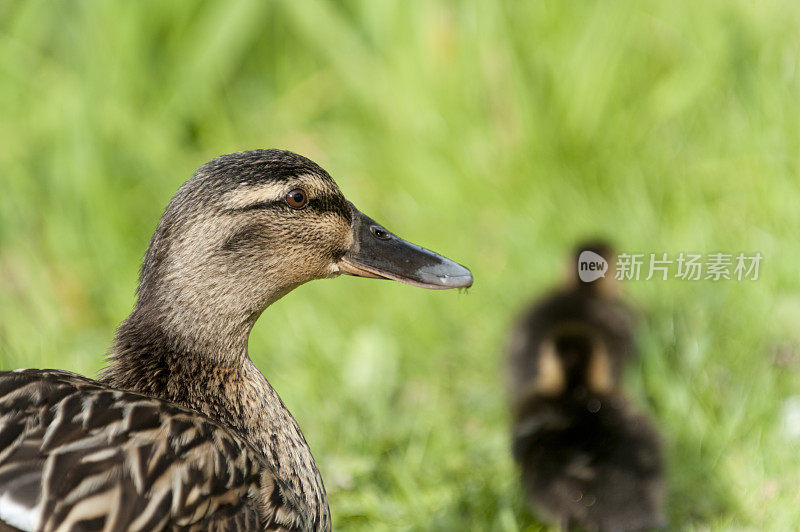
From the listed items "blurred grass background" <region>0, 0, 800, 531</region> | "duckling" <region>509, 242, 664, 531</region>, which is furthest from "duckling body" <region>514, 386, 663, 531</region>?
"blurred grass background" <region>0, 0, 800, 531</region>

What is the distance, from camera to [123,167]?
15.3 ft

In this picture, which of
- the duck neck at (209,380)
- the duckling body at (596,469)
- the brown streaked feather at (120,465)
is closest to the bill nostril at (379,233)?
the duck neck at (209,380)

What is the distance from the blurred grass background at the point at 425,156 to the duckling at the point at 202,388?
3.39 ft

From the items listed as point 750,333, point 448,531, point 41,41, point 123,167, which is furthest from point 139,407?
point 41,41

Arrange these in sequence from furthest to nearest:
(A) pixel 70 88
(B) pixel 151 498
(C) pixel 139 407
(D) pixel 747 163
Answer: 1. (A) pixel 70 88
2. (D) pixel 747 163
3. (C) pixel 139 407
4. (B) pixel 151 498

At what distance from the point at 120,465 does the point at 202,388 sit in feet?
1.49

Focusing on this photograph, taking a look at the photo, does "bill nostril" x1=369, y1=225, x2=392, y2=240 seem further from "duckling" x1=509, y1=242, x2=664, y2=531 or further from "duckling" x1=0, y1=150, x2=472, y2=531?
"duckling" x1=509, y1=242, x2=664, y2=531

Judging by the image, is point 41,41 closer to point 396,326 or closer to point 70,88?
point 70,88

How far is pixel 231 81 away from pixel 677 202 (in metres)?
2.37

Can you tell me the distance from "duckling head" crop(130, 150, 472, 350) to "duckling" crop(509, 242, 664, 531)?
0.72m

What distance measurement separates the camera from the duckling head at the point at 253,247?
2307 mm

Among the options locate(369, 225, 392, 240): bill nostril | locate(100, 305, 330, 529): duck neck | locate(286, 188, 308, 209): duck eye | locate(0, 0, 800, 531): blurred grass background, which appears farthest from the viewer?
locate(0, 0, 800, 531): blurred grass background

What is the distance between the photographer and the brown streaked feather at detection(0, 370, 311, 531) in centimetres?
180

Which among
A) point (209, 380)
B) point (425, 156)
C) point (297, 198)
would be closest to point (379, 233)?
point (297, 198)
